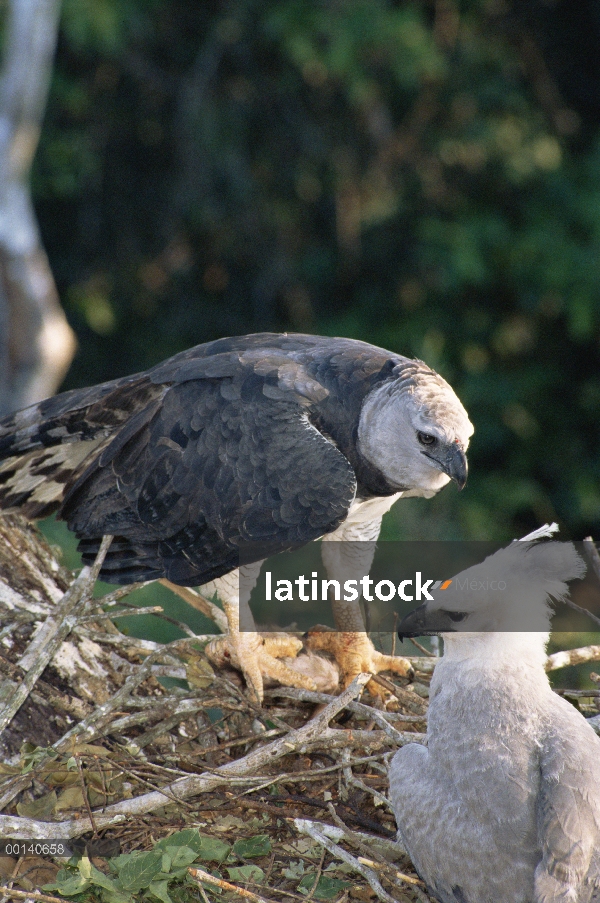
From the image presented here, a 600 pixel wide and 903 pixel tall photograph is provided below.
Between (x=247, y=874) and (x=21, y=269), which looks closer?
(x=247, y=874)

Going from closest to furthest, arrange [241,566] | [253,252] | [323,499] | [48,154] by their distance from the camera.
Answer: [323,499], [241,566], [48,154], [253,252]

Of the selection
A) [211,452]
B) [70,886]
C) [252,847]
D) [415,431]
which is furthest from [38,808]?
[415,431]

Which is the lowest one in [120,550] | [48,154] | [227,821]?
[227,821]

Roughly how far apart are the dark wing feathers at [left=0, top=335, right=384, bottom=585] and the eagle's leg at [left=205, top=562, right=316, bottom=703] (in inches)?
9.2

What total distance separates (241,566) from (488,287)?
5487 millimetres

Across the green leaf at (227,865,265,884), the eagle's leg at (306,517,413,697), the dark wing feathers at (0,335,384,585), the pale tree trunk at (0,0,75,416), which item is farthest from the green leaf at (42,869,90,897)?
the pale tree trunk at (0,0,75,416)

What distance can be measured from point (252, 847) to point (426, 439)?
129 cm

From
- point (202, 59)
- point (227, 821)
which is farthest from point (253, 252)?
point (227, 821)

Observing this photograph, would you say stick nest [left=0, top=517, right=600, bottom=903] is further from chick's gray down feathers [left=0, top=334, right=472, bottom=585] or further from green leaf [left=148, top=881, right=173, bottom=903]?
chick's gray down feathers [left=0, top=334, right=472, bottom=585]

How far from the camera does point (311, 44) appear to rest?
7.31 m

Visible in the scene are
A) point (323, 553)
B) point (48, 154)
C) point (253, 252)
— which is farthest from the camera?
point (253, 252)

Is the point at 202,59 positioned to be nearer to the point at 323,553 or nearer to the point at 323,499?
the point at 323,553

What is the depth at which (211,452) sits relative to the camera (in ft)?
10.3

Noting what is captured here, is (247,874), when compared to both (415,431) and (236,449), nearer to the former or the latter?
(236,449)
